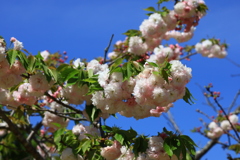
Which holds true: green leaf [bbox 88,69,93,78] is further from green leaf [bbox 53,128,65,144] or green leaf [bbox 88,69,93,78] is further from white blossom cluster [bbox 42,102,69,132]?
white blossom cluster [bbox 42,102,69,132]

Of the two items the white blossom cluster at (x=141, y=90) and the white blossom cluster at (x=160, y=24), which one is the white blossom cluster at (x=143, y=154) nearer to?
the white blossom cluster at (x=141, y=90)

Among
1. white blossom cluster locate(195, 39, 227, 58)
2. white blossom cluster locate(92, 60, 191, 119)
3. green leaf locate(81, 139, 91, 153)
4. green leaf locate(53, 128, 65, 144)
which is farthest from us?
white blossom cluster locate(195, 39, 227, 58)

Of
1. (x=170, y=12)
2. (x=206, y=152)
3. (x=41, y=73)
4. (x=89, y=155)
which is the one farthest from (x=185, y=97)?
(x=206, y=152)

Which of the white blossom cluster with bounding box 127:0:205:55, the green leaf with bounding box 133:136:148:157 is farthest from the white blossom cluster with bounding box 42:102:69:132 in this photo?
the green leaf with bounding box 133:136:148:157

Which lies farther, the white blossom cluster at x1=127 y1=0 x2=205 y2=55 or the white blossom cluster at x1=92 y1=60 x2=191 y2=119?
the white blossom cluster at x1=127 y1=0 x2=205 y2=55

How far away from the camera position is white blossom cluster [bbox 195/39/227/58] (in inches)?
255

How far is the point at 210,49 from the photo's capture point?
6.62m

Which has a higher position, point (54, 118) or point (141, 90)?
point (54, 118)

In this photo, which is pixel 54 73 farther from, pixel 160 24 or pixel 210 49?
pixel 210 49

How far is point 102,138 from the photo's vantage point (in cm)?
283

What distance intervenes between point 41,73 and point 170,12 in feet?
8.71

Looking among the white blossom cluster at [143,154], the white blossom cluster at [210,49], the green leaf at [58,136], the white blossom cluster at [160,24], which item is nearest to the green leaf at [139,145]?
the white blossom cluster at [143,154]

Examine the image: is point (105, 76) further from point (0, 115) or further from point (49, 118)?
point (49, 118)

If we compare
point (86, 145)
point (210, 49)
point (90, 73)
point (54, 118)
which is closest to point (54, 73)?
point (90, 73)
